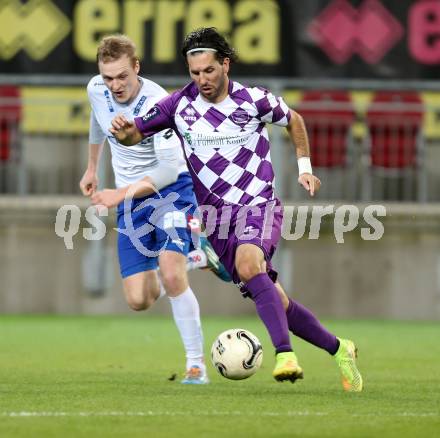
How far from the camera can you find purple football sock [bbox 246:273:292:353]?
7316 mm

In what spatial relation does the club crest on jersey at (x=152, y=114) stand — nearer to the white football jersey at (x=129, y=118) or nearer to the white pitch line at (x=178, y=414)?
the white football jersey at (x=129, y=118)

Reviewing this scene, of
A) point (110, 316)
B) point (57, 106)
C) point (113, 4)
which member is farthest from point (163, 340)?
point (113, 4)

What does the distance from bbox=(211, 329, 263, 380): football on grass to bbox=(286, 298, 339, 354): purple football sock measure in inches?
11.3

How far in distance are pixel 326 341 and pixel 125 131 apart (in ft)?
5.67

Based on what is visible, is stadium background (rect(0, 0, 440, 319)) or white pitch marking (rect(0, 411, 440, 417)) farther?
stadium background (rect(0, 0, 440, 319))

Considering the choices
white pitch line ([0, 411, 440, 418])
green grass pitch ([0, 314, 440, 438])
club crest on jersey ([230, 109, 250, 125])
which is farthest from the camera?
club crest on jersey ([230, 109, 250, 125])

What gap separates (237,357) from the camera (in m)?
7.53

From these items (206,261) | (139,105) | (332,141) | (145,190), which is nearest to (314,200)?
(332,141)

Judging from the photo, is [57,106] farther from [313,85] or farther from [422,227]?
[422,227]

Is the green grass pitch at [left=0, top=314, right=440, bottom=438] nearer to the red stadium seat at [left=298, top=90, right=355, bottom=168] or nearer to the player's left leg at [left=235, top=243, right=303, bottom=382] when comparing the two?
the player's left leg at [left=235, top=243, right=303, bottom=382]

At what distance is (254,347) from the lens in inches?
301

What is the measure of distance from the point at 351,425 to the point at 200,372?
2.35 metres

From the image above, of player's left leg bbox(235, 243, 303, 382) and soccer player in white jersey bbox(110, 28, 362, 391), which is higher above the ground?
soccer player in white jersey bbox(110, 28, 362, 391)

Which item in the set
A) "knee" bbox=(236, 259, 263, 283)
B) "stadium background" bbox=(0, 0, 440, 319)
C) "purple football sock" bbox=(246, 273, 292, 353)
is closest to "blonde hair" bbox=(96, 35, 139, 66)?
"knee" bbox=(236, 259, 263, 283)
